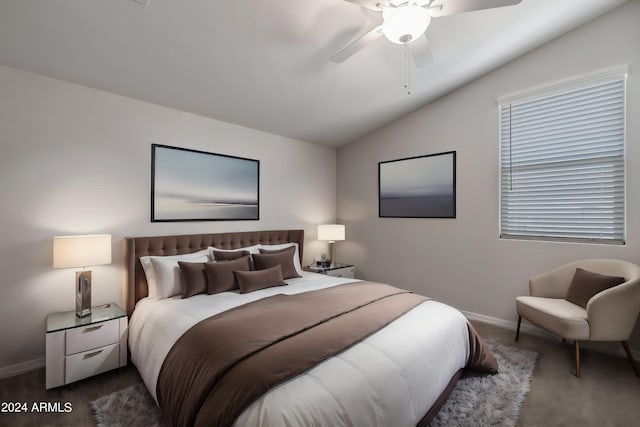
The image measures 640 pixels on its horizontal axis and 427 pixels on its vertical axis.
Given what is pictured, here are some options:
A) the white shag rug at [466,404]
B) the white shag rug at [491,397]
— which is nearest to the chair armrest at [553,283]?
the white shag rug at [491,397]

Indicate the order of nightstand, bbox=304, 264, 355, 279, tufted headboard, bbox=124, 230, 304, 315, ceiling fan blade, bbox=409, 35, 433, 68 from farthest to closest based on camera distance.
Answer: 1. nightstand, bbox=304, 264, 355, 279
2. tufted headboard, bbox=124, 230, 304, 315
3. ceiling fan blade, bbox=409, 35, 433, 68

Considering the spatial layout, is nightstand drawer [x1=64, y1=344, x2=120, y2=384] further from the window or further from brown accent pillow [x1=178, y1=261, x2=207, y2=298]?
the window

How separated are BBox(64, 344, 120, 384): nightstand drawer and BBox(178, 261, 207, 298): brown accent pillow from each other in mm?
657

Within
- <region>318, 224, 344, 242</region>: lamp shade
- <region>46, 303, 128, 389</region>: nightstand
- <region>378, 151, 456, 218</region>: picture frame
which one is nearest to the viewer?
<region>46, 303, 128, 389</region>: nightstand

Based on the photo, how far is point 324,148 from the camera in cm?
490

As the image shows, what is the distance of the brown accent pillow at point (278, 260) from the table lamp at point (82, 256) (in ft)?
4.43

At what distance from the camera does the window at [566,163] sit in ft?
9.05

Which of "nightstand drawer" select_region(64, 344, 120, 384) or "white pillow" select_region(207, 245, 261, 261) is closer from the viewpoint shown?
"nightstand drawer" select_region(64, 344, 120, 384)

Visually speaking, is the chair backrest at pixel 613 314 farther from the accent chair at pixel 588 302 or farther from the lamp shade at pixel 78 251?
the lamp shade at pixel 78 251

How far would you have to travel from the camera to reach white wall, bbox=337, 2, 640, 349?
2721mm

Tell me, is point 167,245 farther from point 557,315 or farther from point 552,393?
point 557,315

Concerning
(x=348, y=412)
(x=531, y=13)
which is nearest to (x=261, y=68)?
(x=531, y=13)

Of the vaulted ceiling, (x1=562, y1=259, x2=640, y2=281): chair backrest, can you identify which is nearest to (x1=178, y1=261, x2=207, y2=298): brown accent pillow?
the vaulted ceiling

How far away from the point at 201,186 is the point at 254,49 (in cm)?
162
